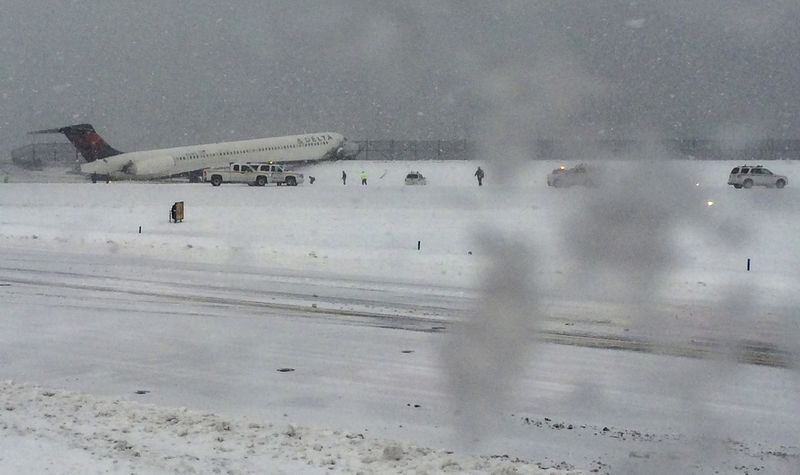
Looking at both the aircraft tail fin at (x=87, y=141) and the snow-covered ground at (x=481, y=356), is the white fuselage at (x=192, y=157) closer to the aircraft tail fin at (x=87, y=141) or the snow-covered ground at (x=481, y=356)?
the aircraft tail fin at (x=87, y=141)

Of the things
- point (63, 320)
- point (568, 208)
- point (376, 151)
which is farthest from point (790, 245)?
point (376, 151)

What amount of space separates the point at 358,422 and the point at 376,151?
80862mm

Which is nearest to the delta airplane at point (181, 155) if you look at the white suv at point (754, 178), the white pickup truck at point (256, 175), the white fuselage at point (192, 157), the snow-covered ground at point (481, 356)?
the white fuselage at point (192, 157)

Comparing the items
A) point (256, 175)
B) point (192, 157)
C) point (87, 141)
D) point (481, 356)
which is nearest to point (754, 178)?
point (481, 356)

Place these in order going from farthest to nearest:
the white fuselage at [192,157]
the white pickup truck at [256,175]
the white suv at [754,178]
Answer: the white fuselage at [192,157], the white pickup truck at [256,175], the white suv at [754,178]

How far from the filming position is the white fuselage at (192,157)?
77.8m

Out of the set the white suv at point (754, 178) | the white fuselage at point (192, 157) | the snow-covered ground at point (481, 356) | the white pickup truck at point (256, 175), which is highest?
the white fuselage at point (192, 157)

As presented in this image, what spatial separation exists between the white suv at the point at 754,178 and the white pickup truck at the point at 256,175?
37212 mm

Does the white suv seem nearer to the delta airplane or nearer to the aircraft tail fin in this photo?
the delta airplane

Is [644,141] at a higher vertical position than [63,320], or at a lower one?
higher

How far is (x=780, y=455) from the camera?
8.53 m

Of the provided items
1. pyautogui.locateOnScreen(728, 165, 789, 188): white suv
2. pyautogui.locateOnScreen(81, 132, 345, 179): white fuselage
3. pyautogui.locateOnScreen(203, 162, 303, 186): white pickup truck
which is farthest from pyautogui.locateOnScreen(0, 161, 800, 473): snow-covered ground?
pyautogui.locateOnScreen(81, 132, 345, 179): white fuselage

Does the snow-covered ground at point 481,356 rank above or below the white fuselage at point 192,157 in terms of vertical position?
below

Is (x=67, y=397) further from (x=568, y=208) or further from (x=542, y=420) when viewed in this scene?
(x=568, y=208)
